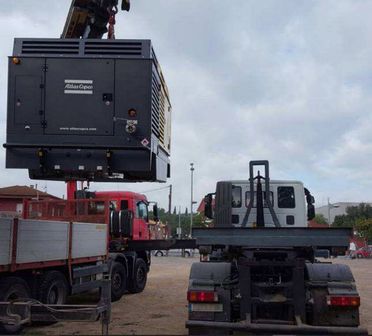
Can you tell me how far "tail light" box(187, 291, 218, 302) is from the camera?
7496mm

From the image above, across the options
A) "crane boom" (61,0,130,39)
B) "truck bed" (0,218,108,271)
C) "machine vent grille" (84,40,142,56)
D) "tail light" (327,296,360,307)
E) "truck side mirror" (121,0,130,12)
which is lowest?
"tail light" (327,296,360,307)

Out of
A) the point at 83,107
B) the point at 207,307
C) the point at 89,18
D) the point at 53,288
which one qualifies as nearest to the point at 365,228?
the point at 53,288

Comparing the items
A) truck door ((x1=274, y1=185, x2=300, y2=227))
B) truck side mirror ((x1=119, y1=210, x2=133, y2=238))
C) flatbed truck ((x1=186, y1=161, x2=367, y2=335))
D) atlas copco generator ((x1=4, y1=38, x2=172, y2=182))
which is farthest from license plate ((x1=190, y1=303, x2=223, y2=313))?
truck side mirror ((x1=119, y1=210, x2=133, y2=238))

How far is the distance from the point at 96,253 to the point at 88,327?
10.0ft

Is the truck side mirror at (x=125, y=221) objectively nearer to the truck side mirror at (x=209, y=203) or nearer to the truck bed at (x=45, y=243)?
the truck bed at (x=45, y=243)

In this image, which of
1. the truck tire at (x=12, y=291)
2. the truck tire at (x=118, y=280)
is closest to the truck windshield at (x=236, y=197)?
the truck tire at (x=12, y=291)

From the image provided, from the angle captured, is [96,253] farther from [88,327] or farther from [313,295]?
[313,295]

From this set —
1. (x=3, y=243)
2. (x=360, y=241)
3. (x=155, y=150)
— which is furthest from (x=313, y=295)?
(x=360, y=241)

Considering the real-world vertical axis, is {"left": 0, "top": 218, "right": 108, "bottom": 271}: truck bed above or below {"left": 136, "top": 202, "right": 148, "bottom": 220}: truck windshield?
below

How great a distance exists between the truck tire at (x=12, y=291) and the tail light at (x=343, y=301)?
4.67 metres

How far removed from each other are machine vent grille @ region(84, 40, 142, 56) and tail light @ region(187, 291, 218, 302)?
10.9ft

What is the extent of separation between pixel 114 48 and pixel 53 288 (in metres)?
5.47

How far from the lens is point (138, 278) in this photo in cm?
1584

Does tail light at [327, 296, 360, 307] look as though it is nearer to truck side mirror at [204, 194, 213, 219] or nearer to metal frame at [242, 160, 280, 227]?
metal frame at [242, 160, 280, 227]
